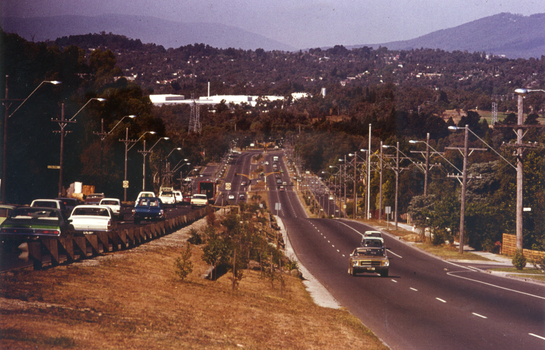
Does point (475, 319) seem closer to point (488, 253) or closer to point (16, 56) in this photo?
point (488, 253)

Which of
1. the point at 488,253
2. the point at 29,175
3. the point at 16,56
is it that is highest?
the point at 16,56

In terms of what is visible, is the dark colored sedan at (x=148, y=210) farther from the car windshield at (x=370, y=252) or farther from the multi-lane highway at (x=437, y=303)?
the car windshield at (x=370, y=252)

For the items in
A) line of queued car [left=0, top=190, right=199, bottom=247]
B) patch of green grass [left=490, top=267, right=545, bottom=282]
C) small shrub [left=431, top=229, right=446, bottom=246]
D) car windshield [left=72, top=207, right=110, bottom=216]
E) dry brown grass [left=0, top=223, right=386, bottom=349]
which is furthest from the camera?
small shrub [left=431, top=229, right=446, bottom=246]

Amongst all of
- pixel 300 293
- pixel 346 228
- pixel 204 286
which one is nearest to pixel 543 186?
pixel 346 228

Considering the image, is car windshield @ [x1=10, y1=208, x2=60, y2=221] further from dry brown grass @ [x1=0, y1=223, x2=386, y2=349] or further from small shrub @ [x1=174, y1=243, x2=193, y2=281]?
small shrub @ [x1=174, y1=243, x2=193, y2=281]

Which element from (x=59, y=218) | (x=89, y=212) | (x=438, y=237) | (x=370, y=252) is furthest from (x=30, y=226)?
(x=438, y=237)

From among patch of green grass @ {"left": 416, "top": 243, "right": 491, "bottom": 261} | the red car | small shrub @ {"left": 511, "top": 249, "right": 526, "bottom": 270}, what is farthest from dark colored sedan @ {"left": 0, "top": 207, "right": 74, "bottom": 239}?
the red car

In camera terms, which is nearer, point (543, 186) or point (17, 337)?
point (17, 337)

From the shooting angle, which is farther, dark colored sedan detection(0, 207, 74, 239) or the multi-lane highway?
dark colored sedan detection(0, 207, 74, 239)
